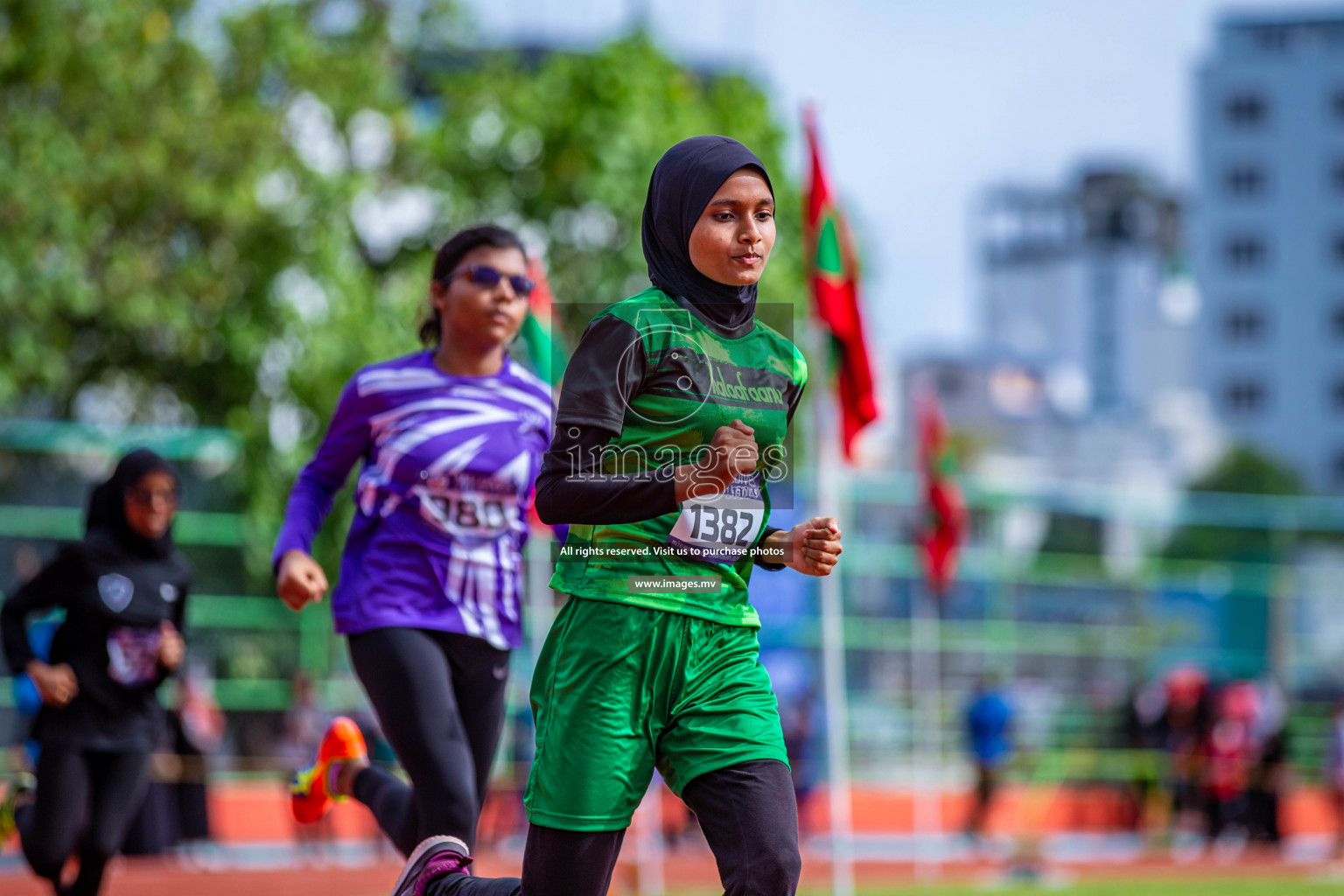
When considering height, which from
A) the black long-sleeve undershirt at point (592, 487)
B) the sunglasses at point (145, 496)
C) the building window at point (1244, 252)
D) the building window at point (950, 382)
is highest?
the building window at point (1244, 252)

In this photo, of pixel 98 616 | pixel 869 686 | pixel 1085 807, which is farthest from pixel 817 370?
pixel 1085 807

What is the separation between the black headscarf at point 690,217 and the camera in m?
3.60

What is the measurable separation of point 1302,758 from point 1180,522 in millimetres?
4226

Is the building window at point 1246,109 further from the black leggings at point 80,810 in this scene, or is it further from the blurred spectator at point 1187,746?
the black leggings at point 80,810

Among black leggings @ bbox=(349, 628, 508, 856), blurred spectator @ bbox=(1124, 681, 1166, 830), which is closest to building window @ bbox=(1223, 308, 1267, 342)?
blurred spectator @ bbox=(1124, 681, 1166, 830)

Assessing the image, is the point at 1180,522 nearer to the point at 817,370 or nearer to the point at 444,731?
the point at 817,370

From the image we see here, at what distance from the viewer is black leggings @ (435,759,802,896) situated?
3473mm

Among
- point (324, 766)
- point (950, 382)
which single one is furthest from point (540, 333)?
point (950, 382)

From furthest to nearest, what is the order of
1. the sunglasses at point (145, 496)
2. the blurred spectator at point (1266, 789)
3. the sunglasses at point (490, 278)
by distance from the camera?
1. the blurred spectator at point (1266, 789)
2. the sunglasses at point (145, 496)
3. the sunglasses at point (490, 278)

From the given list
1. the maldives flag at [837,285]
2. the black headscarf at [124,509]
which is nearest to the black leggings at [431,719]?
the black headscarf at [124,509]

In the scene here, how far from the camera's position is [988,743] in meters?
18.1

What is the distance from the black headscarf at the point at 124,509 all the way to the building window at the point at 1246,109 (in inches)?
3779

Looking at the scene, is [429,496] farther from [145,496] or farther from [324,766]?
[145,496]

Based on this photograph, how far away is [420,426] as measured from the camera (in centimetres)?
509
